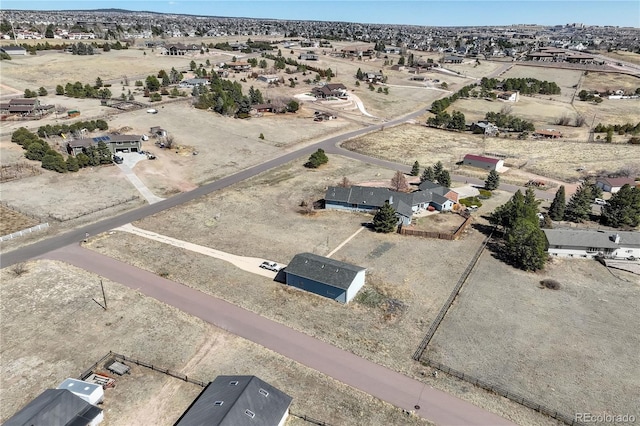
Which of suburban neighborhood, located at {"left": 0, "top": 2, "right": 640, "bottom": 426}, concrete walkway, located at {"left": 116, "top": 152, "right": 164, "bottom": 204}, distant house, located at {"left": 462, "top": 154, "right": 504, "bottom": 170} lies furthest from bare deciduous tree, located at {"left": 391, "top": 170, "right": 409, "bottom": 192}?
concrete walkway, located at {"left": 116, "top": 152, "right": 164, "bottom": 204}

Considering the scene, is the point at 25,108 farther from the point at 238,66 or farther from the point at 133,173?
the point at 238,66

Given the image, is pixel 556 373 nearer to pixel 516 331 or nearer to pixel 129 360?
pixel 516 331

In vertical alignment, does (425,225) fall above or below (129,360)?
above

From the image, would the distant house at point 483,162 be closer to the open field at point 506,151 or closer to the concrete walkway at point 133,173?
the open field at point 506,151

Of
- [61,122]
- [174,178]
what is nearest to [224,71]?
[61,122]

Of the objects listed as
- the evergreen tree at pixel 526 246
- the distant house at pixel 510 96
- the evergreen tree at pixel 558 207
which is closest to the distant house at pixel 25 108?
the evergreen tree at pixel 526 246

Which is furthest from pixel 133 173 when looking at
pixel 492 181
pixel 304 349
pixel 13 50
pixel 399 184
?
pixel 13 50
